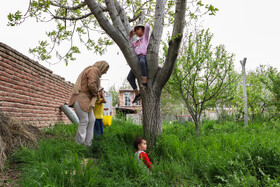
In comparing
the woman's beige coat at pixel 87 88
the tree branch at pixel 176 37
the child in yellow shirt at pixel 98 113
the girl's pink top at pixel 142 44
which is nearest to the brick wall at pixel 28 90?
the woman's beige coat at pixel 87 88

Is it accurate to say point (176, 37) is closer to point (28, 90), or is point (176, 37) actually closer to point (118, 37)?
point (118, 37)

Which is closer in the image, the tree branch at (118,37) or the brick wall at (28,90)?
the tree branch at (118,37)

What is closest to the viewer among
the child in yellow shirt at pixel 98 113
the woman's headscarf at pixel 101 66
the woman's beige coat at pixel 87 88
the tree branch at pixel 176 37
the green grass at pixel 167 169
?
the green grass at pixel 167 169

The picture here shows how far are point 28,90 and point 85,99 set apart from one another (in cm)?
244

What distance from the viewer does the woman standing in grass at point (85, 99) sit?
4.26 metres

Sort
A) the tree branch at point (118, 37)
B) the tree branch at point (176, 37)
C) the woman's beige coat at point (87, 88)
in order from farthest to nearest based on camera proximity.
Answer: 1. the woman's beige coat at point (87, 88)
2. the tree branch at point (118, 37)
3. the tree branch at point (176, 37)

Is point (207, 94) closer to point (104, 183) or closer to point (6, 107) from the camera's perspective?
point (104, 183)

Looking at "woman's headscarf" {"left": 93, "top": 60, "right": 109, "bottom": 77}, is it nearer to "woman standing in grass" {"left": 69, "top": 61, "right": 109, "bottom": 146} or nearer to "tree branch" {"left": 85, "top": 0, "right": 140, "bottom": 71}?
"woman standing in grass" {"left": 69, "top": 61, "right": 109, "bottom": 146}

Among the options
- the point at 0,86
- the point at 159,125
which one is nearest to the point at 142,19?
the point at 159,125

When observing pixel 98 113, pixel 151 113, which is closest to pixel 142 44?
pixel 151 113

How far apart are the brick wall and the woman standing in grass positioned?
160 cm

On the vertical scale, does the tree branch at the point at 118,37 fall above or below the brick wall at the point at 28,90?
above

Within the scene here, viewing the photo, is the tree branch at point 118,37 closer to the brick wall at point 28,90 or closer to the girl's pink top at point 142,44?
the girl's pink top at point 142,44

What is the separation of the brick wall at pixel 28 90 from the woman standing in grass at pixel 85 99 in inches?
63.2
